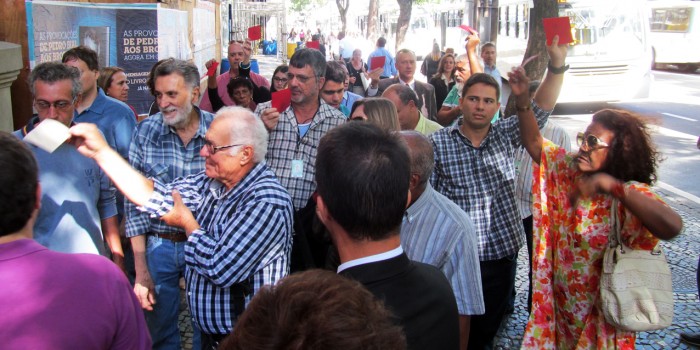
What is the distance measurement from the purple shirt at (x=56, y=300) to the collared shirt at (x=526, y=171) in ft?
10.7

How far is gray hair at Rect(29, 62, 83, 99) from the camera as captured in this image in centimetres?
335

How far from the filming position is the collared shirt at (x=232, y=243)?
2.63m

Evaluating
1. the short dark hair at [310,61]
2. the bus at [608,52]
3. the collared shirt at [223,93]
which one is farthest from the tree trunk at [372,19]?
the short dark hair at [310,61]

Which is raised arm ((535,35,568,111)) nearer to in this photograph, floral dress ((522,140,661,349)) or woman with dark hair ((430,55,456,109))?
floral dress ((522,140,661,349))

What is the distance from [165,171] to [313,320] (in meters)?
2.70

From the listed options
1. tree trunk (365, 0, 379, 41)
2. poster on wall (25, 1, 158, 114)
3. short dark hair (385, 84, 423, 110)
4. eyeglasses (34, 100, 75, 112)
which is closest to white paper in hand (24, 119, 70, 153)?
eyeglasses (34, 100, 75, 112)

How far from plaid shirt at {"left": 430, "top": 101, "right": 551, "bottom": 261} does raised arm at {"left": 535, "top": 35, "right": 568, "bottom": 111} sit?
25 cm

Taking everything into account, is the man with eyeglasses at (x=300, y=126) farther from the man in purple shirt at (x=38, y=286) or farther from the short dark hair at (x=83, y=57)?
the man in purple shirt at (x=38, y=286)

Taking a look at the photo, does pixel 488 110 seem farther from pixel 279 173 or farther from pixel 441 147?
pixel 279 173

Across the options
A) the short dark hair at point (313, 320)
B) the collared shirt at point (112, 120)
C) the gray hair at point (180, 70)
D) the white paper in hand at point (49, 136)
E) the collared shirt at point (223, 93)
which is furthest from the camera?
the collared shirt at point (223, 93)

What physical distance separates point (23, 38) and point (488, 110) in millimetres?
4310

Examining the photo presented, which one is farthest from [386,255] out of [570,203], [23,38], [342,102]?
[23,38]

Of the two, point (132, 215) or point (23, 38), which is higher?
point (23, 38)

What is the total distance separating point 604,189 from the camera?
9.27 feet
